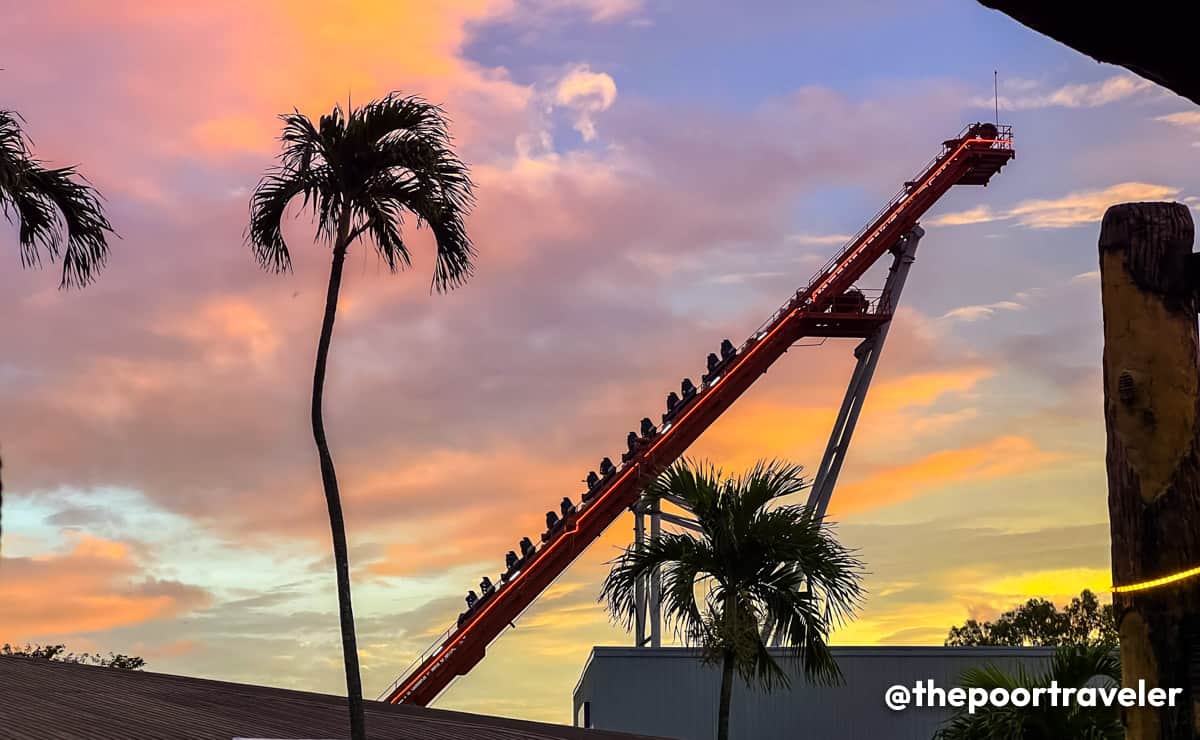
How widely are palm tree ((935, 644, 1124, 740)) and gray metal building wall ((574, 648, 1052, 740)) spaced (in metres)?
8.74

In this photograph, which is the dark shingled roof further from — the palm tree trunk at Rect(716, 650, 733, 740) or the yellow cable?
the yellow cable

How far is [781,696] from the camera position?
27.2m

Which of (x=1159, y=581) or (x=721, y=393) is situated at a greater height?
(x=721, y=393)

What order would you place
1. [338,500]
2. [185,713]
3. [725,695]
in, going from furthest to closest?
[185,713] → [725,695] → [338,500]

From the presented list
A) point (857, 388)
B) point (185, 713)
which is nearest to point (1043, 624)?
point (857, 388)

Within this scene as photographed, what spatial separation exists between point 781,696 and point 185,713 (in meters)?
11.8

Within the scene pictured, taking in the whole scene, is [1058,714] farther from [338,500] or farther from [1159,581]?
[1159,581]

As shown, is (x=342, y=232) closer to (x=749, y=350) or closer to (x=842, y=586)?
(x=842, y=586)

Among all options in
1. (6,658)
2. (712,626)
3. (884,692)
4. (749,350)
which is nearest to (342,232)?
(712,626)

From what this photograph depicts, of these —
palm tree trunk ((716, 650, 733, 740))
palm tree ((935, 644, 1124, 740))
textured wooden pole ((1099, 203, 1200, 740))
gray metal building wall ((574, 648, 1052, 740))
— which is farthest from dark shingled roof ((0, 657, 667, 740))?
textured wooden pole ((1099, 203, 1200, 740))

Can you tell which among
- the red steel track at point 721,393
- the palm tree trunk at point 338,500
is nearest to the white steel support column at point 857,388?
the red steel track at point 721,393

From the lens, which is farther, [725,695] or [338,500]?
[725,695]

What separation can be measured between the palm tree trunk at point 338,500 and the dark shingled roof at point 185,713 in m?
3.84

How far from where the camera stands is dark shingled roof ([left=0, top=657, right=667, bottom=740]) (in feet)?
56.8
